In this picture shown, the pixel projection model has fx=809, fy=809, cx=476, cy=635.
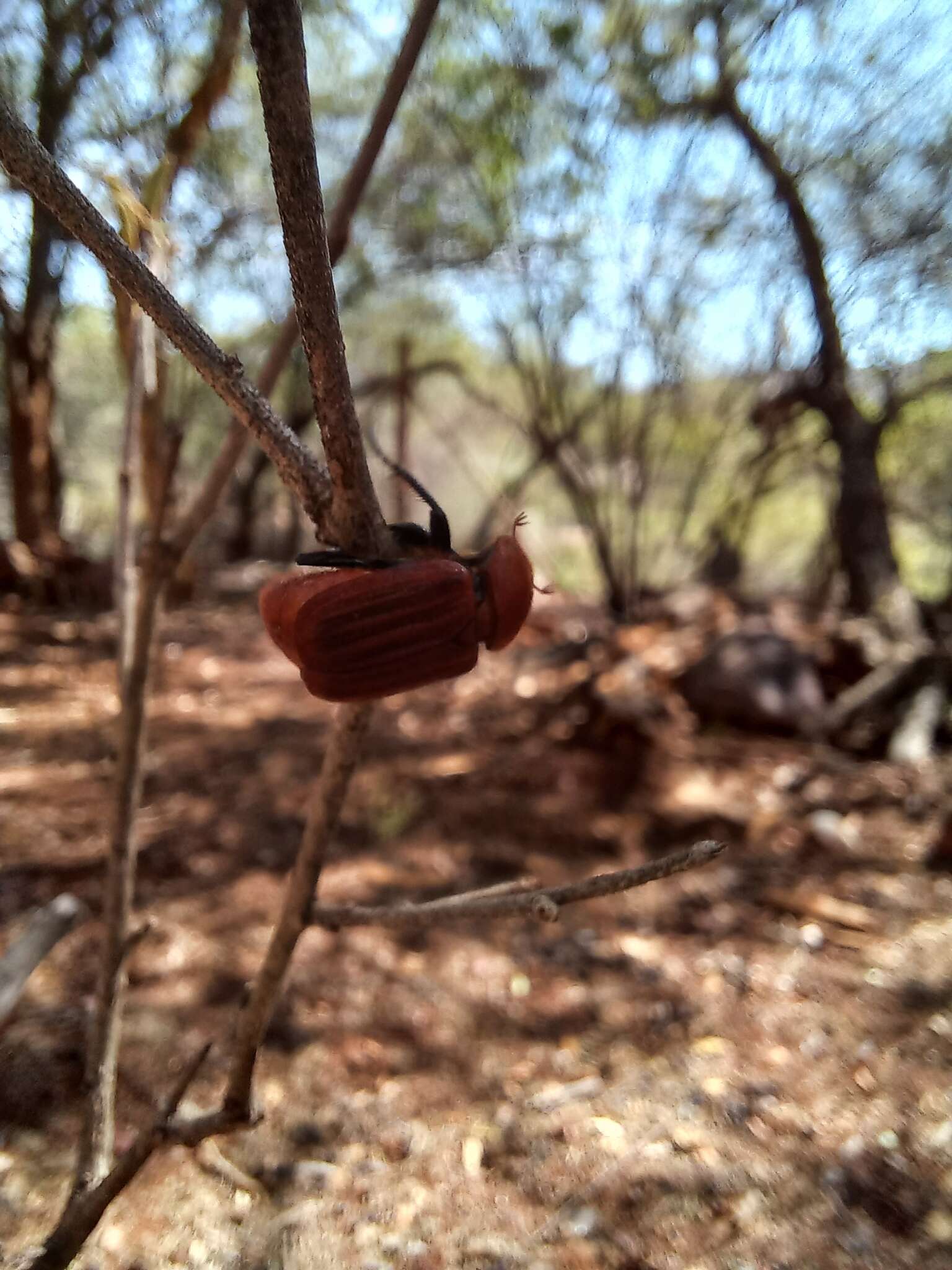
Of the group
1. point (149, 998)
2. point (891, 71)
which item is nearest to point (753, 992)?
point (149, 998)

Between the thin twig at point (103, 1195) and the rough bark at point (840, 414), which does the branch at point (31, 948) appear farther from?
the rough bark at point (840, 414)

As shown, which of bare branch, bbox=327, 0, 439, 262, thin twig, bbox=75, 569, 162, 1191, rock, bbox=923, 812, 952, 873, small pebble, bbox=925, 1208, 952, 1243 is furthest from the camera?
rock, bbox=923, 812, 952, 873

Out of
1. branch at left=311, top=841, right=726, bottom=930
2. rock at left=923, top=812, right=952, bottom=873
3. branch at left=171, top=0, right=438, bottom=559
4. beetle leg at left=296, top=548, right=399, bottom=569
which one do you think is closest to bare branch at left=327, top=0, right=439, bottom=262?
branch at left=171, top=0, right=438, bottom=559

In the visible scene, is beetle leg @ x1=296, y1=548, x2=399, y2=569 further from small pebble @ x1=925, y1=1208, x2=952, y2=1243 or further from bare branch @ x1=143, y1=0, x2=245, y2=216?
small pebble @ x1=925, y1=1208, x2=952, y2=1243

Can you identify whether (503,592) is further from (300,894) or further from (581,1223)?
(581,1223)

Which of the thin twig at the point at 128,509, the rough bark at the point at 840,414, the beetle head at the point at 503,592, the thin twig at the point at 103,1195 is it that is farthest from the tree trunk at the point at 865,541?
the thin twig at the point at 103,1195

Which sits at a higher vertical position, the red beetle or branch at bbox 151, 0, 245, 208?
branch at bbox 151, 0, 245, 208

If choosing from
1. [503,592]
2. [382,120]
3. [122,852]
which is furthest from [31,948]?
[382,120]
